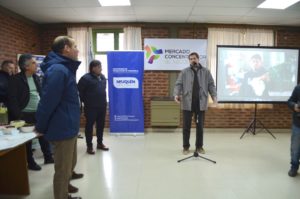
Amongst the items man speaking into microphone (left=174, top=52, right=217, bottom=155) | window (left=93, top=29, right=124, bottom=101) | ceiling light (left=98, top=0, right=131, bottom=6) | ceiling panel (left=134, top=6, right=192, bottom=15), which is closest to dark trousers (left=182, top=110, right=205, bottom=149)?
man speaking into microphone (left=174, top=52, right=217, bottom=155)

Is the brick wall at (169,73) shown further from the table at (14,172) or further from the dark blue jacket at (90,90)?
the table at (14,172)

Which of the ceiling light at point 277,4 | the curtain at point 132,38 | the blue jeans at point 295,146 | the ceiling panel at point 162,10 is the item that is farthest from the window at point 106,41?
the blue jeans at point 295,146

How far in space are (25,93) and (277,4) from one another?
406 centimetres

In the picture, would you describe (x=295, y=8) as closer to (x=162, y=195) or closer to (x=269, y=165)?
(x=269, y=165)

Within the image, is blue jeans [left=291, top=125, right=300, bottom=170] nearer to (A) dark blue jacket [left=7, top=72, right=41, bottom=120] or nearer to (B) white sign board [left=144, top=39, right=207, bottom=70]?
(B) white sign board [left=144, top=39, right=207, bottom=70]

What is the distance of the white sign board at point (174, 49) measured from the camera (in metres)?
5.33

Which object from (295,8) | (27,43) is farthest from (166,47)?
(27,43)

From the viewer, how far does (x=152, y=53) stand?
17.6ft

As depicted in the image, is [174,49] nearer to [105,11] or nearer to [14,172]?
[105,11]

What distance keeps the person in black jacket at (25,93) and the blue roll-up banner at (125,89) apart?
6.37 ft

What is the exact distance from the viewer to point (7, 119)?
3.12 meters

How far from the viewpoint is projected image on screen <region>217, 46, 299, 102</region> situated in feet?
16.8

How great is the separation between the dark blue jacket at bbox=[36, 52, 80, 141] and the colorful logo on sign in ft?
11.5

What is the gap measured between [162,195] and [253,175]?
1281 mm
